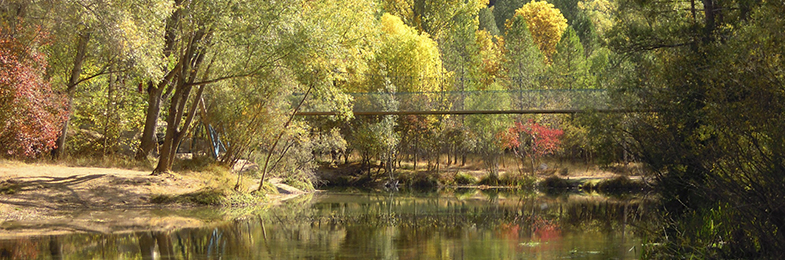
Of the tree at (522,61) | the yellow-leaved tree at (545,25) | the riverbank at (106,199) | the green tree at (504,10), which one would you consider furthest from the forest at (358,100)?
the green tree at (504,10)

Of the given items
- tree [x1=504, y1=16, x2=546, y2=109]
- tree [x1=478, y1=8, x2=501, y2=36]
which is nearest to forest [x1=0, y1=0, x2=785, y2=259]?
tree [x1=504, y1=16, x2=546, y2=109]

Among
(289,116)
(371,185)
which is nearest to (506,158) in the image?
(371,185)

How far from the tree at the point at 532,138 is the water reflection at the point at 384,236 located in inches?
442

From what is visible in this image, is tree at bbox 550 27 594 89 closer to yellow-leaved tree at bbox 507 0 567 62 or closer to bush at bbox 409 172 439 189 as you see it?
yellow-leaved tree at bbox 507 0 567 62

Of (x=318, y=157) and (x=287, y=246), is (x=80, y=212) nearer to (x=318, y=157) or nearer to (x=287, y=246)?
(x=287, y=246)

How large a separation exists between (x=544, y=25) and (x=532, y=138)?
967 inches

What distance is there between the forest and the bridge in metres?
0.28

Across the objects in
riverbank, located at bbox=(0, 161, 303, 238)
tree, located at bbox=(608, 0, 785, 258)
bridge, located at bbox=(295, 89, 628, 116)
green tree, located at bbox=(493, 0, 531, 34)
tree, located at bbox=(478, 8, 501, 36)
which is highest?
green tree, located at bbox=(493, 0, 531, 34)

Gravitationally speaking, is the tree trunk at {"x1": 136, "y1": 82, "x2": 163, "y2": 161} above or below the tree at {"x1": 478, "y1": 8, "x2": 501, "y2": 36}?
below

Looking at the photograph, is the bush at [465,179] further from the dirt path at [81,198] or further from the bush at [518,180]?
the dirt path at [81,198]

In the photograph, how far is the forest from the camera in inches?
370

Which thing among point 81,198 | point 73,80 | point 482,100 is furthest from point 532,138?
point 81,198

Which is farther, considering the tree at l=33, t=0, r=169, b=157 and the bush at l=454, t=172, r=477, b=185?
the bush at l=454, t=172, r=477, b=185

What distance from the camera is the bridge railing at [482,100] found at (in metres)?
30.1
